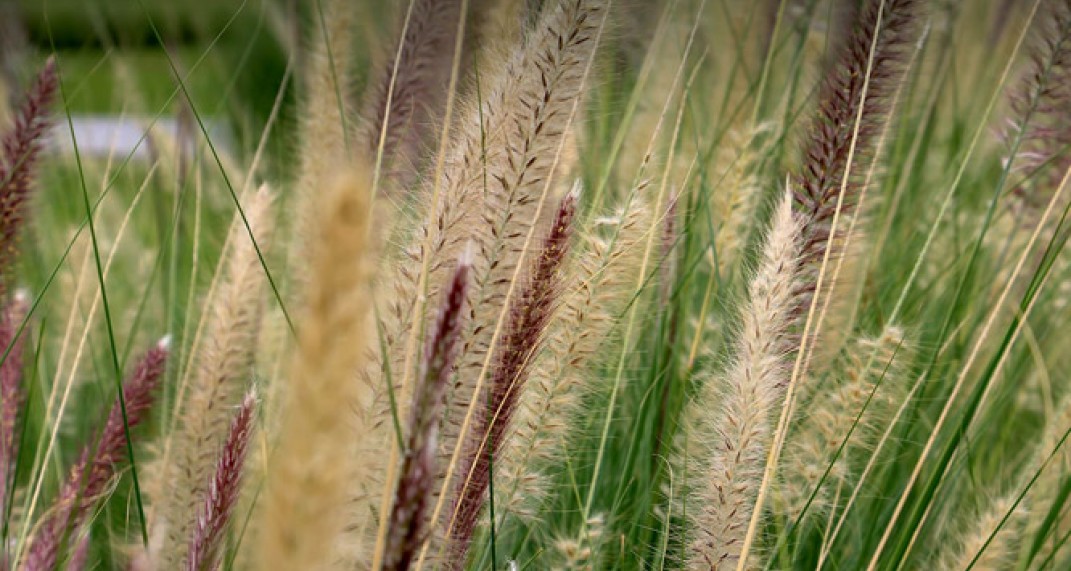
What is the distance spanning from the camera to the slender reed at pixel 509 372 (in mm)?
991

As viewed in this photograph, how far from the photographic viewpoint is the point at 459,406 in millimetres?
1063

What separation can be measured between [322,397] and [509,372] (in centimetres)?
46

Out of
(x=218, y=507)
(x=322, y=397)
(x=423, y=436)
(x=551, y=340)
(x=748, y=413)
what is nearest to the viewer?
(x=322, y=397)

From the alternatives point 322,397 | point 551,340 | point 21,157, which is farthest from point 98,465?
point 322,397

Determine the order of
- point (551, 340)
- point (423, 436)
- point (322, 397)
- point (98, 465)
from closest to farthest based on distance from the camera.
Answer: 1. point (322, 397)
2. point (423, 436)
3. point (551, 340)
4. point (98, 465)

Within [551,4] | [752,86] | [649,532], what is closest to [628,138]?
[752,86]

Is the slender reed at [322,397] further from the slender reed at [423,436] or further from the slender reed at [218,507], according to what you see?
the slender reed at [218,507]

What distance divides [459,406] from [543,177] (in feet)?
0.82

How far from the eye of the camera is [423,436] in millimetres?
665

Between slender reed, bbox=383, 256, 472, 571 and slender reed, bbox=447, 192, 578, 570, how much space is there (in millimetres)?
286

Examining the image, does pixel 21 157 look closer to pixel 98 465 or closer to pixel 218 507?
pixel 98 465

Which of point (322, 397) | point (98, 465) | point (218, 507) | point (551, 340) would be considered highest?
point (322, 397)

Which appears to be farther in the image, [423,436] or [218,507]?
[218,507]

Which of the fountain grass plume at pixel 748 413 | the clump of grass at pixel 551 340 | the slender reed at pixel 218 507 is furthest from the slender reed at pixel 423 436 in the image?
the fountain grass plume at pixel 748 413
